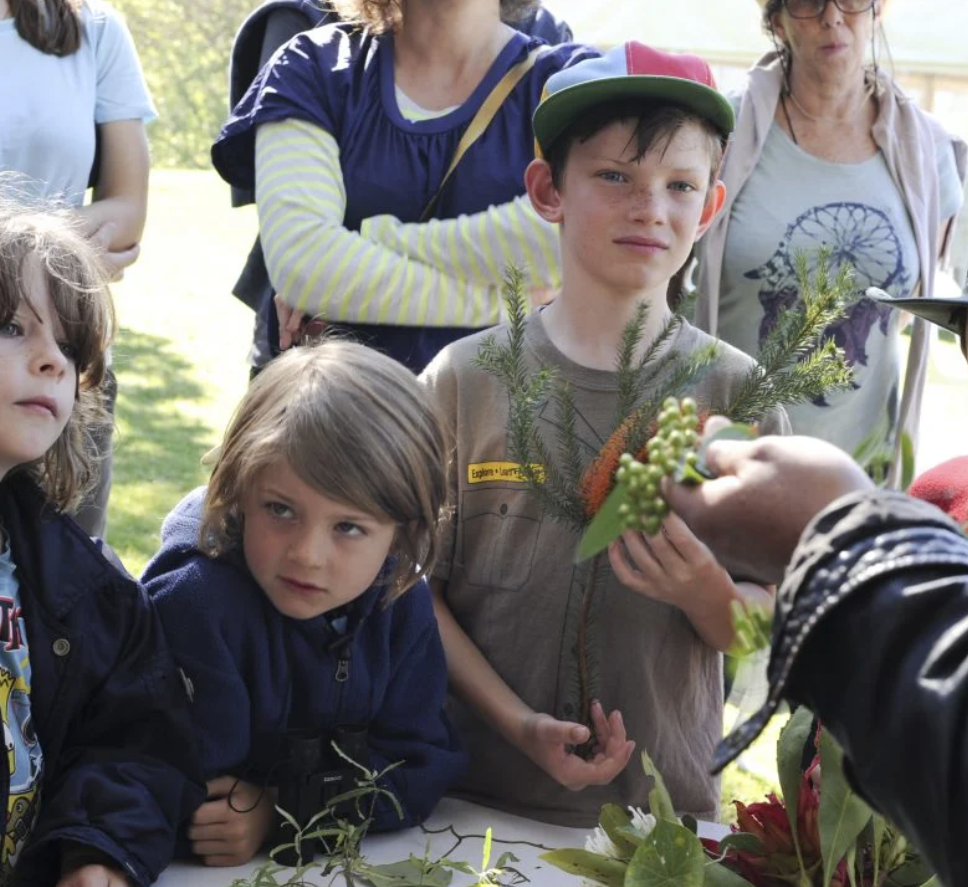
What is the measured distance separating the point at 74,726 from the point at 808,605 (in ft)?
4.03

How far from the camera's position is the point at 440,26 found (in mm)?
2777

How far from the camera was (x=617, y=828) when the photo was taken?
174cm

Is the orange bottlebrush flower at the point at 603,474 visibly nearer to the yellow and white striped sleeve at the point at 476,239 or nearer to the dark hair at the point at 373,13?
the yellow and white striped sleeve at the point at 476,239

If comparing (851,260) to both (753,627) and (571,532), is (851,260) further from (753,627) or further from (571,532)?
(753,627)

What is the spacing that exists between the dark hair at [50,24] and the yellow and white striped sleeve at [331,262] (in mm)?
674

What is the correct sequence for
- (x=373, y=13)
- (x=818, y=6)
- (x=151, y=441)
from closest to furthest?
(x=373, y=13) → (x=818, y=6) → (x=151, y=441)

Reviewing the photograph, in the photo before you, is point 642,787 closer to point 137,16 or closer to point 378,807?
point 378,807

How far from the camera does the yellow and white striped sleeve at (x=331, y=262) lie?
2664mm

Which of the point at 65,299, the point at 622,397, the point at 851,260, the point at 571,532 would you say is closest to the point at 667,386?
the point at 622,397

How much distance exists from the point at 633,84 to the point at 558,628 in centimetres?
84

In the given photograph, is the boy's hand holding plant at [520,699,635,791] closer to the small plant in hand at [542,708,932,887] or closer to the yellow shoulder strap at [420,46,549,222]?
the small plant in hand at [542,708,932,887]

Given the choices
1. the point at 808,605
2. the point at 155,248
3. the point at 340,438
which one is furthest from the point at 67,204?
the point at 155,248

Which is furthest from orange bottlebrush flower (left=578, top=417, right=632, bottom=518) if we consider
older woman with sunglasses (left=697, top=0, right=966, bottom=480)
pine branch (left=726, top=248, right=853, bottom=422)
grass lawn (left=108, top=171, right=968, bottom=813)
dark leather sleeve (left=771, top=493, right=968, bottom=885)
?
grass lawn (left=108, top=171, right=968, bottom=813)

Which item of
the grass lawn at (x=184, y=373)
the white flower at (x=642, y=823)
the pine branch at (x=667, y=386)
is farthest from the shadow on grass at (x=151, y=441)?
the white flower at (x=642, y=823)
